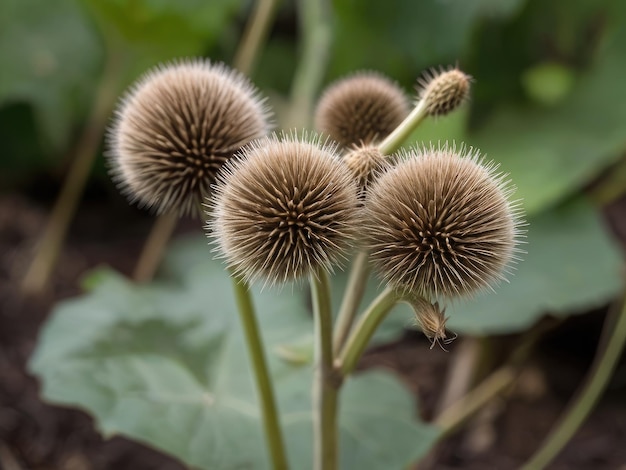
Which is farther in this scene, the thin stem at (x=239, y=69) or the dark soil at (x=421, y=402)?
the thin stem at (x=239, y=69)

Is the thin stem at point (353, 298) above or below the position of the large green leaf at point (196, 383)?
above

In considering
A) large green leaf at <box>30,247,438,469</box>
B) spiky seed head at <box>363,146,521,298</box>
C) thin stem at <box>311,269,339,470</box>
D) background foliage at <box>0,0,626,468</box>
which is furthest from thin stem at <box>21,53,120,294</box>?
spiky seed head at <box>363,146,521,298</box>

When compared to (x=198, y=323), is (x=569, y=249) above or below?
above

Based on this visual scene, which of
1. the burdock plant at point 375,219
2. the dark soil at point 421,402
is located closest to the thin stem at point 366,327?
the burdock plant at point 375,219

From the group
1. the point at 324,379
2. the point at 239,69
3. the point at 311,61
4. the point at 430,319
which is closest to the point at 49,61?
the point at 239,69

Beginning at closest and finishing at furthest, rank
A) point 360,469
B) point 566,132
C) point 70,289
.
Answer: point 360,469
point 566,132
point 70,289

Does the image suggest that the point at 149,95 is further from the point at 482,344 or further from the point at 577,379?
the point at 577,379

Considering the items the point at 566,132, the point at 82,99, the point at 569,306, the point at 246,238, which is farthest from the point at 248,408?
the point at 82,99

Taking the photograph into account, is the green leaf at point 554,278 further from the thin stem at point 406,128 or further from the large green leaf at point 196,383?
the thin stem at point 406,128
